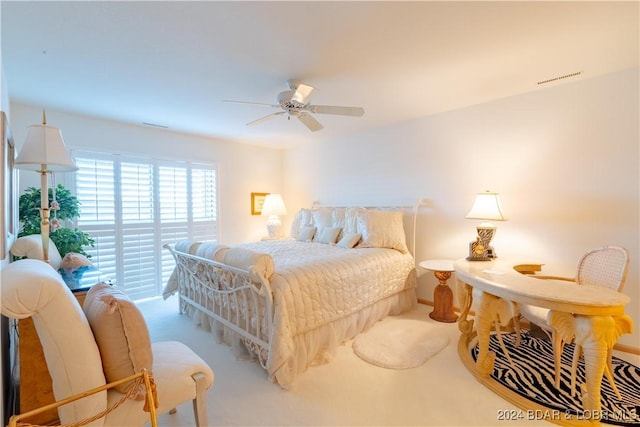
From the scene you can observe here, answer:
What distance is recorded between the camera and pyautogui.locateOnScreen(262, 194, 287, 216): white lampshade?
4.98 m

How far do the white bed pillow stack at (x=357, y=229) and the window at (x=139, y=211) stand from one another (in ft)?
5.96

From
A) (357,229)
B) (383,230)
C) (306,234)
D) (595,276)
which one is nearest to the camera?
(595,276)

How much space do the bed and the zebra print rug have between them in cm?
108

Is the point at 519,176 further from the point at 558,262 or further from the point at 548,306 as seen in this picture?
the point at 548,306

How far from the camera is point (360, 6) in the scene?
1.63 m

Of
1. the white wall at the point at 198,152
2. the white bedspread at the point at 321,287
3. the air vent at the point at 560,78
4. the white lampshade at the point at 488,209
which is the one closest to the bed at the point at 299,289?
the white bedspread at the point at 321,287

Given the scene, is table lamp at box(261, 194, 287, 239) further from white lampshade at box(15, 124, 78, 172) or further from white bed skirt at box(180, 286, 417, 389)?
white lampshade at box(15, 124, 78, 172)

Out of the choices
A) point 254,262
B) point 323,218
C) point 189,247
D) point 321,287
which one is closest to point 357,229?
point 323,218

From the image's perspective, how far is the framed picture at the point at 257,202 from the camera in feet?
17.2

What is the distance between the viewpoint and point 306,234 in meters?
4.25

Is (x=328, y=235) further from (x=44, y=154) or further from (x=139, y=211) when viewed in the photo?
(x=44, y=154)

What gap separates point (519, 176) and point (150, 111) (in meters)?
4.17

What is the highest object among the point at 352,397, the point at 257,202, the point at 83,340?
the point at 257,202

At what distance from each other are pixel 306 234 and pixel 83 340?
3197mm
